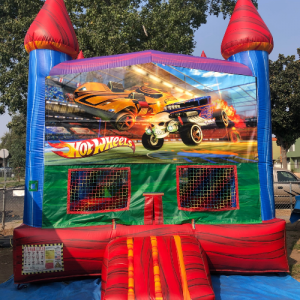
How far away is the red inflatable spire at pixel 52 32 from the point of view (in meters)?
5.44

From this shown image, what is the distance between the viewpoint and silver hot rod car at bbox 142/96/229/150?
17.8 feet

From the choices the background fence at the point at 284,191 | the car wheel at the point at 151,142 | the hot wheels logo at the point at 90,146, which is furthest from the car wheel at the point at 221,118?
the background fence at the point at 284,191

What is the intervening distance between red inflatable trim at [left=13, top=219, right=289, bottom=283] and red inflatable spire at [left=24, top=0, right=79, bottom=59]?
132 inches

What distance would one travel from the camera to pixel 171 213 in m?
5.37

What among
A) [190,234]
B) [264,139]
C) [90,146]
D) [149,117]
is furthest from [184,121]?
[190,234]

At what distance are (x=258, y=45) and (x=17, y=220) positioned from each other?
9538 mm

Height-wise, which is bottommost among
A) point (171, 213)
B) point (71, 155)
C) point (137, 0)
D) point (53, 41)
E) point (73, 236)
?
point (73, 236)

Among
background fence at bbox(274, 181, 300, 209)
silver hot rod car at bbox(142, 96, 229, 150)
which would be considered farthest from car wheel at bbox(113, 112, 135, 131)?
background fence at bbox(274, 181, 300, 209)

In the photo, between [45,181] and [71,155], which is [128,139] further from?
[45,181]

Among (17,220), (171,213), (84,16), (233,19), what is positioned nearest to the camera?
(171,213)

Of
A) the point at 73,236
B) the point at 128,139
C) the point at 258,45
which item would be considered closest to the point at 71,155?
the point at 128,139

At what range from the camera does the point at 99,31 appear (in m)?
13.4

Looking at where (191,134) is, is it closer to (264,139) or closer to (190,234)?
(264,139)

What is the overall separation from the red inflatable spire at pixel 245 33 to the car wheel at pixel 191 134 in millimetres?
1942
